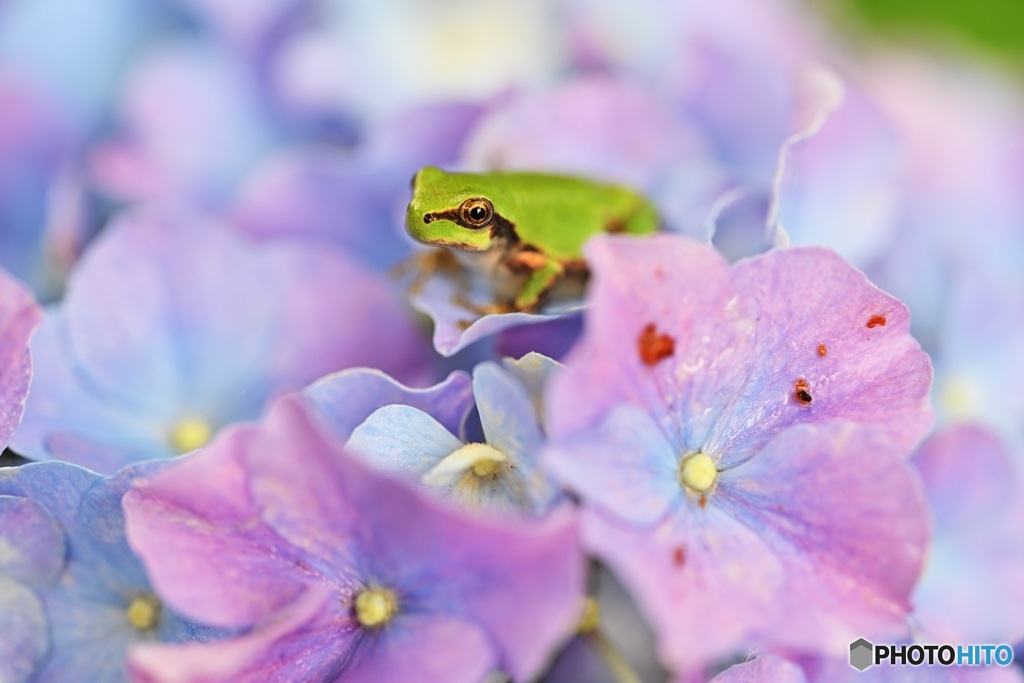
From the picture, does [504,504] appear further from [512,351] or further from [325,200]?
[325,200]

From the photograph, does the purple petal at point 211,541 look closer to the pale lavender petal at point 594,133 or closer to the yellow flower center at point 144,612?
the yellow flower center at point 144,612

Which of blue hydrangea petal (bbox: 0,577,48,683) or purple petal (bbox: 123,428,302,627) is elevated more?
purple petal (bbox: 123,428,302,627)

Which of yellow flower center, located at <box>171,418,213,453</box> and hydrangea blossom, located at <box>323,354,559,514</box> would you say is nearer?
hydrangea blossom, located at <box>323,354,559,514</box>

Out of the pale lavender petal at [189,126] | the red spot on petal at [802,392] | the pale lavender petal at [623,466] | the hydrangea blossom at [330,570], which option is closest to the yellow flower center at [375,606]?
the hydrangea blossom at [330,570]

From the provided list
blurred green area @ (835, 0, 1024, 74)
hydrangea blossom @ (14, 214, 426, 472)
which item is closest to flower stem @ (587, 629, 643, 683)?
hydrangea blossom @ (14, 214, 426, 472)

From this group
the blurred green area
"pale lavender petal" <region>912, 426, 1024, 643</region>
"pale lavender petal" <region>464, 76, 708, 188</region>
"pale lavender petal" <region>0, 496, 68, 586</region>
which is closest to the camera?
"pale lavender petal" <region>0, 496, 68, 586</region>

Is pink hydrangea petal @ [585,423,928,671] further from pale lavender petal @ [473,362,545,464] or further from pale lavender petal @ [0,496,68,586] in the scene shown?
pale lavender petal @ [0,496,68,586]

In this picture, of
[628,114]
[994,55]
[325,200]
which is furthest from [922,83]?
[325,200]
